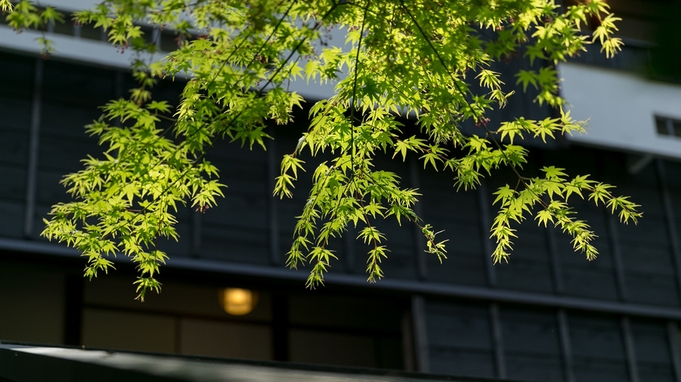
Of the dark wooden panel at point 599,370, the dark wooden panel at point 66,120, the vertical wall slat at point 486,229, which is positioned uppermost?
the dark wooden panel at point 66,120

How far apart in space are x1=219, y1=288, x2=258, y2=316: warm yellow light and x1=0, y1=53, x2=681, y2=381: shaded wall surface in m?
0.15

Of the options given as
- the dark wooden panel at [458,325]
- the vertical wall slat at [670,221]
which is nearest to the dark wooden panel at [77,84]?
the dark wooden panel at [458,325]

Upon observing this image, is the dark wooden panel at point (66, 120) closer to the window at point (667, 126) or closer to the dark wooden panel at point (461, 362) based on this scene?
the dark wooden panel at point (461, 362)

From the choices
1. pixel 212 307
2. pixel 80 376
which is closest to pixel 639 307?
pixel 212 307

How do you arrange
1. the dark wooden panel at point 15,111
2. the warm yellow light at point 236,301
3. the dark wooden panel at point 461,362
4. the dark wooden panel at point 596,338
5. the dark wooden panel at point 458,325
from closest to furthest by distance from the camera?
the dark wooden panel at point 15,111, the dark wooden panel at point 461,362, the dark wooden panel at point 458,325, the dark wooden panel at point 596,338, the warm yellow light at point 236,301

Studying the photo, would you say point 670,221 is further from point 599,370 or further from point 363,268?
point 363,268

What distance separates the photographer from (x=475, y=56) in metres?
5.18

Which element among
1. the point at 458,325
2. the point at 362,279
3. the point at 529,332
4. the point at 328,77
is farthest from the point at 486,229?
the point at 328,77

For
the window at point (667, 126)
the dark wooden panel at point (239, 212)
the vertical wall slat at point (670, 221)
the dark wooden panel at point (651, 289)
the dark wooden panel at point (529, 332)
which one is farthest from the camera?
the window at point (667, 126)

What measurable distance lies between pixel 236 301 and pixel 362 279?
2490 mm

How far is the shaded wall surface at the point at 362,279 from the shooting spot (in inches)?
512

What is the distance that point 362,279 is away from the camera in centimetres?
1403

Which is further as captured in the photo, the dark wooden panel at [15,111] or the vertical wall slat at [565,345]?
the vertical wall slat at [565,345]

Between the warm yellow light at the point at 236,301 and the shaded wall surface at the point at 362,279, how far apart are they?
148 millimetres
